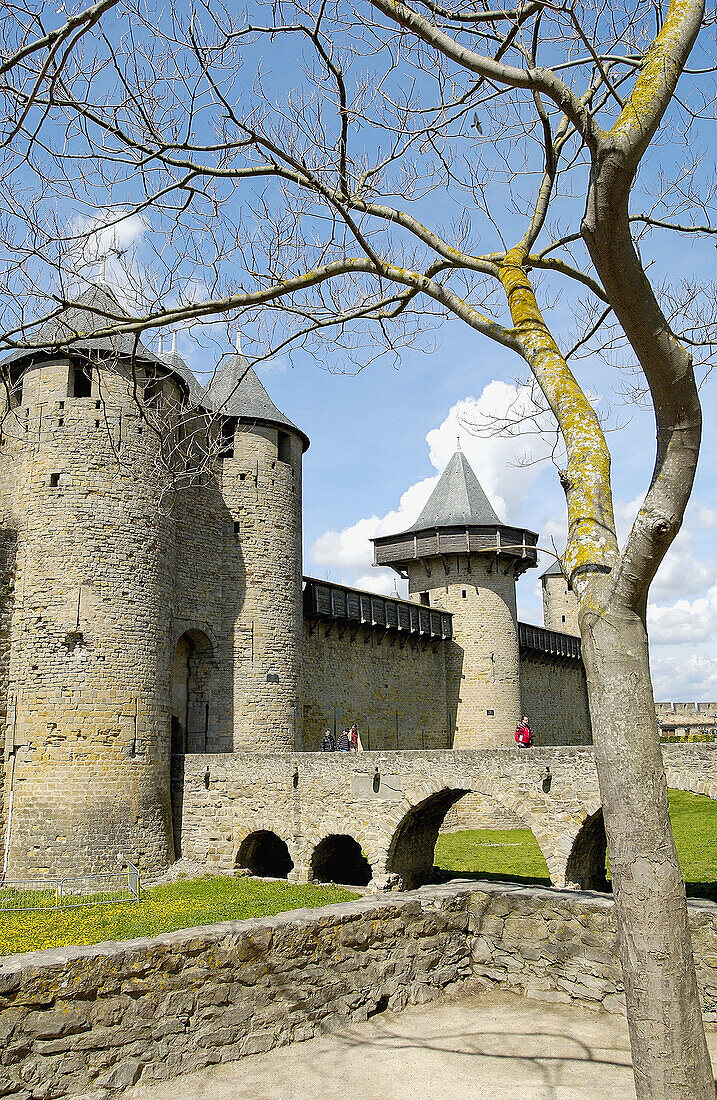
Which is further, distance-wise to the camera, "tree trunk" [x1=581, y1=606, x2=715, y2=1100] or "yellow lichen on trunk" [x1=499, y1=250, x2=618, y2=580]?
"yellow lichen on trunk" [x1=499, y1=250, x2=618, y2=580]

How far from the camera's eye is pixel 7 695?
14891mm

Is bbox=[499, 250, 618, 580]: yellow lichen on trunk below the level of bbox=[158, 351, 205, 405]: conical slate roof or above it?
below

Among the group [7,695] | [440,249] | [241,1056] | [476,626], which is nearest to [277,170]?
[440,249]

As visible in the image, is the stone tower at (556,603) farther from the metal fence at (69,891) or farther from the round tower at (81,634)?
the metal fence at (69,891)

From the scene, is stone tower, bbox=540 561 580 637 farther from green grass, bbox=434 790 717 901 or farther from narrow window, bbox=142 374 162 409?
narrow window, bbox=142 374 162 409

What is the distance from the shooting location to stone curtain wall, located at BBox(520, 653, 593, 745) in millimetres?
30688

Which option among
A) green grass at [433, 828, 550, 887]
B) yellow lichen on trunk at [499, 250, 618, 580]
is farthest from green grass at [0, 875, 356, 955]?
yellow lichen on trunk at [499, 250, 618, 580]

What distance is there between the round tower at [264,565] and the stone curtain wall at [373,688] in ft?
3.35

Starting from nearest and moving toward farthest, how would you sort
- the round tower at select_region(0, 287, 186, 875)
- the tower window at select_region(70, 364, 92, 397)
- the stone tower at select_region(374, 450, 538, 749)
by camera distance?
the round tower at select_region(0, 287, 186, 875), the tower window at select_region(70, 364, 92, 397), the stone tower at select_region(374, 450, 538, 749)

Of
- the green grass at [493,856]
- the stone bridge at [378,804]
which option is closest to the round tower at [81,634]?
the stone bridge at [378,804]

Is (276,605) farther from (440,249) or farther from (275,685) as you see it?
(440,249)

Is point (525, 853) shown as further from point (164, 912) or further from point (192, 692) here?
point (164, 912)

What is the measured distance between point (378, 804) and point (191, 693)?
5.87m

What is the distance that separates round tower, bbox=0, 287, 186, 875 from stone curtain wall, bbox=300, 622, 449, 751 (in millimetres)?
4808
